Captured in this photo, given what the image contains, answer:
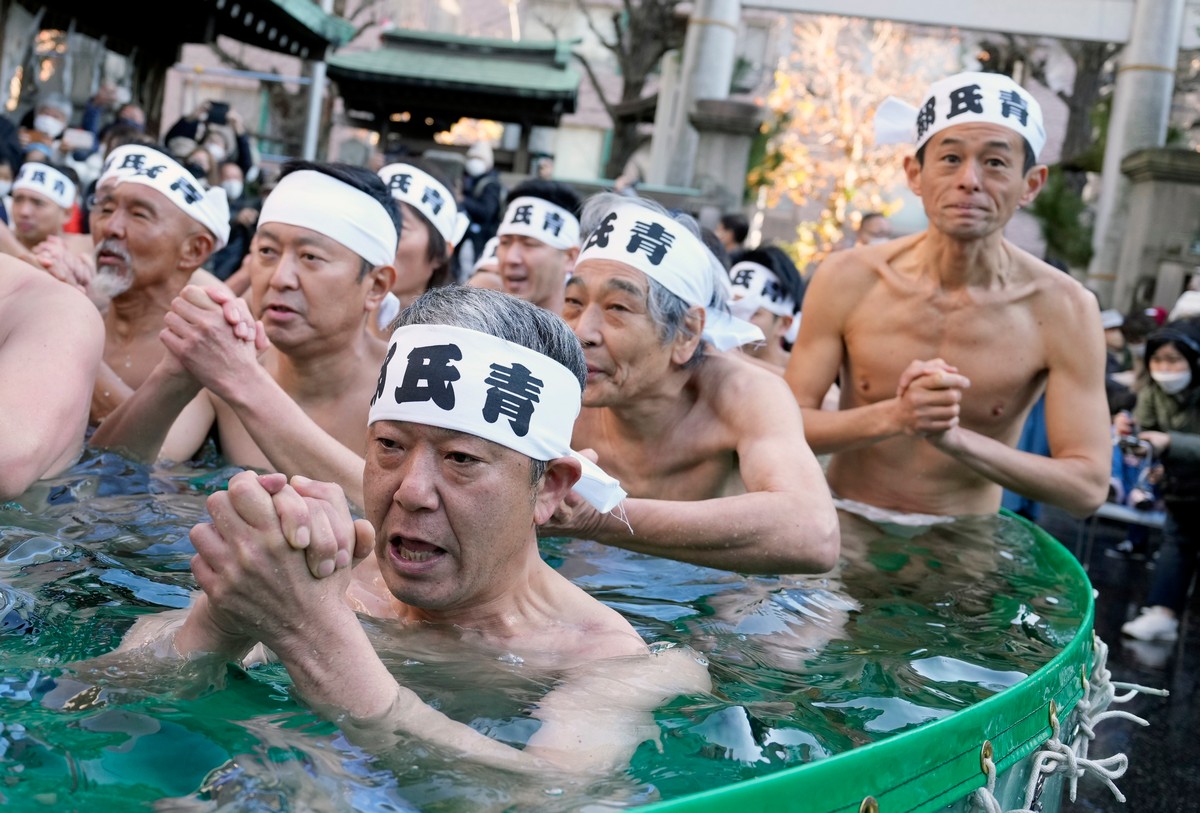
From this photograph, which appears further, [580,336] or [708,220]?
[708,220]

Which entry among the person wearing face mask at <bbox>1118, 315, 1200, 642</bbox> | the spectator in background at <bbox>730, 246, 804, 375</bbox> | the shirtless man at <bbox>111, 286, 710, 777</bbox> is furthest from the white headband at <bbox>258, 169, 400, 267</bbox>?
the person wearing face mask at <bbox>1118, 315, 1200, 642</bbox>

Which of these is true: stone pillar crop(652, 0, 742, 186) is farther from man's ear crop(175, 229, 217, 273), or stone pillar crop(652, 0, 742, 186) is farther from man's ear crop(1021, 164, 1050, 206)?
man's ear crop(1021, 164, 1050, 206)

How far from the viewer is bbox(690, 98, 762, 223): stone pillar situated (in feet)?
54.7

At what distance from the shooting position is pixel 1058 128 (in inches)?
1750

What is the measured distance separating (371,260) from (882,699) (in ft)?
8.13

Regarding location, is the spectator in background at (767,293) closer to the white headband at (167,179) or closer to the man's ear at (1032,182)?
the man's ear at (1032,182)

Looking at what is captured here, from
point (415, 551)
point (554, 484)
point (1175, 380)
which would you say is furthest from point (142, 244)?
point (1175, 380)

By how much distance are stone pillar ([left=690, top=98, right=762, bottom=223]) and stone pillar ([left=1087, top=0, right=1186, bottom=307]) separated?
5640 millimetres

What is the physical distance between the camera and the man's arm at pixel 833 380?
164 inches

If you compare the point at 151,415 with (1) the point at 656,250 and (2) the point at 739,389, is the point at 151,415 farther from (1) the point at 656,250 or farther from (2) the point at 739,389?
(2) the point at 739,389

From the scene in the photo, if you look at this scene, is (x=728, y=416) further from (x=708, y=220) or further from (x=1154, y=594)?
(x=708, y=220)

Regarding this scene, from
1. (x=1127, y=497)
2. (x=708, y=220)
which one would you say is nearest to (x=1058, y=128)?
(x=708, y=220)

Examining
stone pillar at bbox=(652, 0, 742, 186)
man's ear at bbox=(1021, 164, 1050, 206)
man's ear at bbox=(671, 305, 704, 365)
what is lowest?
man's ear at bbox=(671, 305, 704, 365)

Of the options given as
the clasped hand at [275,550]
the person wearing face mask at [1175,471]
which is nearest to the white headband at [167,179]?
the clasped hand at [275,550]
